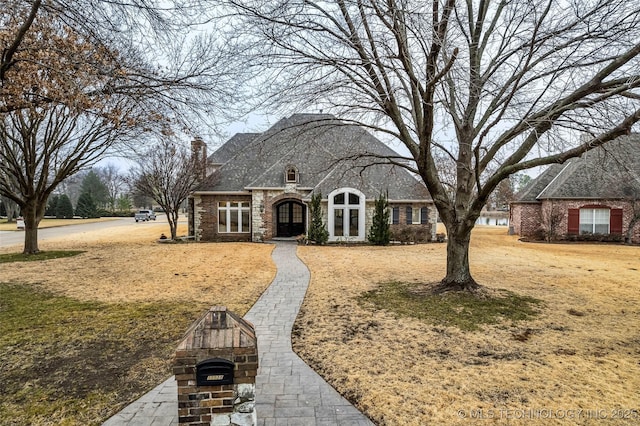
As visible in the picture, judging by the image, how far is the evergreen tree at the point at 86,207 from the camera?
52406 millimetres

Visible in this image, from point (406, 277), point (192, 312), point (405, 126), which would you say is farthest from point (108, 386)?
point (406, 277)

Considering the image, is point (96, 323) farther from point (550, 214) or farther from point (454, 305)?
point (550, 214)

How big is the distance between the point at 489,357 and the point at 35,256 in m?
18.5

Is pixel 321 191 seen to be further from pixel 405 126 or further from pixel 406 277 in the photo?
pixel 405 126

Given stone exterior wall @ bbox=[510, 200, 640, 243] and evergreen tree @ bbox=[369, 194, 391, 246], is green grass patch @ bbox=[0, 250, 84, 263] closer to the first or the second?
evergreen tree @ bbox=[369, 194, 391, 246]

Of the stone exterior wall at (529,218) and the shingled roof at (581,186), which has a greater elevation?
the shingled roof at (581,186)

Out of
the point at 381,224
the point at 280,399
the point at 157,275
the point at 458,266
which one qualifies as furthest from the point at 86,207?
the point at 280,399

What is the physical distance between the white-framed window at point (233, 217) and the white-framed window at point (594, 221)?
22257 millimetres

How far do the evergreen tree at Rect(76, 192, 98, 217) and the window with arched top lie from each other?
46595 millimetres

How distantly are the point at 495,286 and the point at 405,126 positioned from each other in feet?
18.1

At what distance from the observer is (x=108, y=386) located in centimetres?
438

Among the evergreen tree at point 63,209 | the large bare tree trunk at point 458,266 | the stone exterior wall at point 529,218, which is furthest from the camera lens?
the evergreen tree at point 63,209

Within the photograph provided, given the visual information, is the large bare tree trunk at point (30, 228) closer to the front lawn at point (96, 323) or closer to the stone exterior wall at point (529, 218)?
the front lawn at point (96, 323)

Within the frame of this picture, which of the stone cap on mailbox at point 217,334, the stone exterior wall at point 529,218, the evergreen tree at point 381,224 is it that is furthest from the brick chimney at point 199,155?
the stone exterior wall at point 529,218
